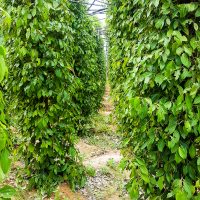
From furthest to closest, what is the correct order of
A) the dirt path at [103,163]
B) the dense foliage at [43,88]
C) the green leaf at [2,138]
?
the dirt path at [103,163] → the dense foliage at [43,88] → the green leaf at [2,138]

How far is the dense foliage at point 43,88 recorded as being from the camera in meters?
3.93

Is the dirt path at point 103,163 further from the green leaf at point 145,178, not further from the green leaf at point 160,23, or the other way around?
the green leaf at point 160,23

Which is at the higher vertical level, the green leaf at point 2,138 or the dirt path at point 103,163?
the green leaf at point 2,138

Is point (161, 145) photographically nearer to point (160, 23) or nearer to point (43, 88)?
point (160, 23)

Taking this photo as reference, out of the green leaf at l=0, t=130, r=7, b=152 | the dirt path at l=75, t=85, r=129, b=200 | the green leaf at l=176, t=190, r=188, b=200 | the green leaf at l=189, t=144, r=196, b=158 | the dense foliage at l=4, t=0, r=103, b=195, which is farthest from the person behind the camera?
the dirt path at l=75, t=85, r=129, b=200

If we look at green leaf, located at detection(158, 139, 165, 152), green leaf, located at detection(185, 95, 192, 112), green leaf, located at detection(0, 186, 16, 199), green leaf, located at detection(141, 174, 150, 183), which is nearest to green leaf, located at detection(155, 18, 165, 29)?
green leaf, located at detection(185, 95, 192, 112)

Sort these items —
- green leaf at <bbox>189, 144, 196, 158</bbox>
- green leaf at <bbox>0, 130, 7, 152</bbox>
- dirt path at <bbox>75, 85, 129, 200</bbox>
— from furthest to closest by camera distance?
1. dirt path at <bbox>75, 85, 129, 200</bbox>
2. green leaf at <bbox>189, 144, 196, 158</bbox>
3. green leaf at <bbox>0, 130, 7, 152</bbox>

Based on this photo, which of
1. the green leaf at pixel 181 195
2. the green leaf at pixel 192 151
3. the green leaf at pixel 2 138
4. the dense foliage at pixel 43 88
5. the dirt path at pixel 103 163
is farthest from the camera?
the dirt path at pixel 103 163

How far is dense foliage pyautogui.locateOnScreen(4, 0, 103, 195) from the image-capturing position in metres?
3.93

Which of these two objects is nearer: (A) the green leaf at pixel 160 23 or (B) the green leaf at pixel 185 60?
(B) the green leaf at pixel 185 60

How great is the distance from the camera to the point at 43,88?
4.12 meters

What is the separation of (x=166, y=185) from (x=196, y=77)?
0.91 m

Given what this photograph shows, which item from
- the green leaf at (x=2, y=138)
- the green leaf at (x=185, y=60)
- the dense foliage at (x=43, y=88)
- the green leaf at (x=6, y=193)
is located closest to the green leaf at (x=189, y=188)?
the green leaf at (x=185, y=60)

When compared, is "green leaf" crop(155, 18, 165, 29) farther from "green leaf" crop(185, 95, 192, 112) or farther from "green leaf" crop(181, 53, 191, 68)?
"green leaf" crop(185, 95, 192, 112)
